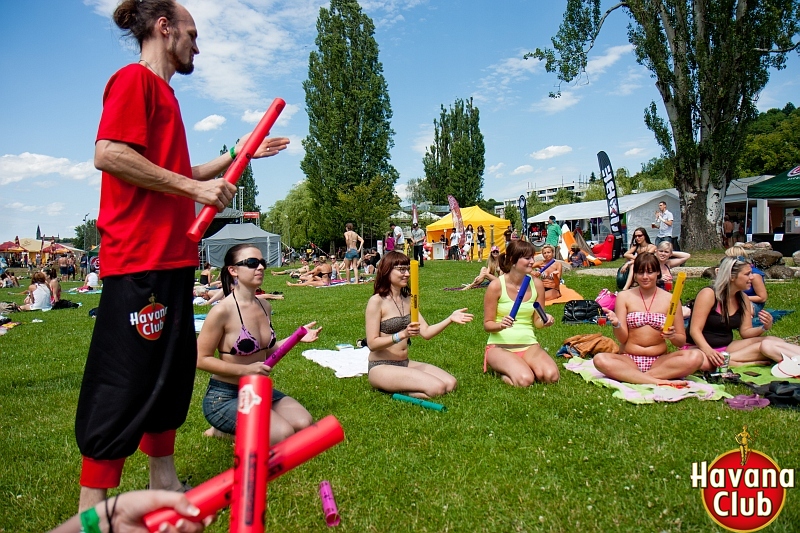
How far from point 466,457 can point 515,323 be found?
2.57 metres

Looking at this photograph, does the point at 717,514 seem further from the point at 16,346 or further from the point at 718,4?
the point at 718,4

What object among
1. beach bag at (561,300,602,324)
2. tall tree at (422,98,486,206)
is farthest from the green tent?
tall tree at (422,98,486,206)

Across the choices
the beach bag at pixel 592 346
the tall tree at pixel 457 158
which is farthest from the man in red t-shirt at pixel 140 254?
the tall tree at pixel 457 158

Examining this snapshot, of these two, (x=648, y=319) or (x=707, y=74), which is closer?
(x=648, y=319)

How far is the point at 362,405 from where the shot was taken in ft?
16.2

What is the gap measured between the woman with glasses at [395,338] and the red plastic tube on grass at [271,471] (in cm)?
363

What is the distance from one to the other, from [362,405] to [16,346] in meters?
6.89

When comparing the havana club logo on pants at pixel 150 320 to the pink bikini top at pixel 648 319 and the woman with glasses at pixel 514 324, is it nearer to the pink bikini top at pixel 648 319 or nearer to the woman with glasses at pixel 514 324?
the woman with glasses at pixel 514 324

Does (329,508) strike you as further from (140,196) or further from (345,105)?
(345,105)

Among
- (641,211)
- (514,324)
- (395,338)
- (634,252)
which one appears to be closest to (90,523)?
(395,338)

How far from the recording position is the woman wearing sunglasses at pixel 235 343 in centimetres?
387

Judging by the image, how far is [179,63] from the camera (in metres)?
2.44

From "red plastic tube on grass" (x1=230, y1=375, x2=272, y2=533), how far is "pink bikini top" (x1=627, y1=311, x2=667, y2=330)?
5258 mm

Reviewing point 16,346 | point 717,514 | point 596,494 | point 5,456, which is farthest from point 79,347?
point 717,514
